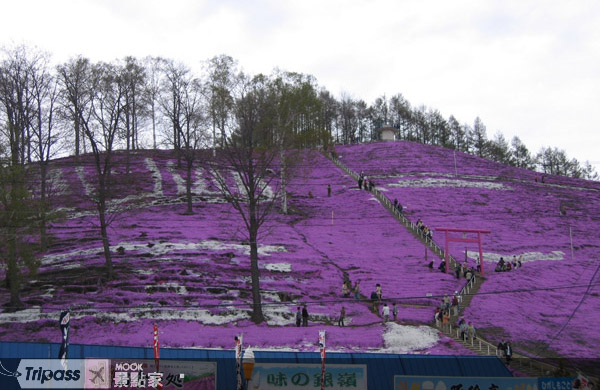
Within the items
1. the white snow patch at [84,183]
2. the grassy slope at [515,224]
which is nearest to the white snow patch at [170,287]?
the grassy slope at [515,224]

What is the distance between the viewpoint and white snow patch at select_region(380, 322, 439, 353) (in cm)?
2891

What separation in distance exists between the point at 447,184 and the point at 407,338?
44.1 m

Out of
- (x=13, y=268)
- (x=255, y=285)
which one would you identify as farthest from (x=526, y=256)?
(x=13, y=268)

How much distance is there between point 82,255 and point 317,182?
3602 cm

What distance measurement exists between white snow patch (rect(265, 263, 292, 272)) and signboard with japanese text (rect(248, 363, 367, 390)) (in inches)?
728

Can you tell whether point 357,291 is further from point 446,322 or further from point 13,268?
point 13,268

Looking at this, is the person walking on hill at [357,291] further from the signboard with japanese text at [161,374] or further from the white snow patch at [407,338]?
the signboard with japanese text at [161,374]

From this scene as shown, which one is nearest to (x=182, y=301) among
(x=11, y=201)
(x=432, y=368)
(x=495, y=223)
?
(x=11, y=201)

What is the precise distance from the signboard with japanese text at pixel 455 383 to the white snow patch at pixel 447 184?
47.6m

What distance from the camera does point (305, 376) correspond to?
2155 cm

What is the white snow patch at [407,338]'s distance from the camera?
2891cm

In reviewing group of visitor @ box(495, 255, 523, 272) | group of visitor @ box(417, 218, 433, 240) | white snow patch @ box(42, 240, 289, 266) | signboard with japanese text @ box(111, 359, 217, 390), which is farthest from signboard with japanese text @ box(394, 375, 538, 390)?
group of visitor @ box(417, 218, 433, 240)

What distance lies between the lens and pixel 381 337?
29.8 meters

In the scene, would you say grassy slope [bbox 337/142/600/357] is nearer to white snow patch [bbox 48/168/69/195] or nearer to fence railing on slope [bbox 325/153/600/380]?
fence railing on slope [bbox 325/153/600/380]
